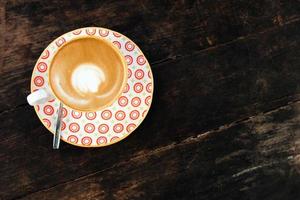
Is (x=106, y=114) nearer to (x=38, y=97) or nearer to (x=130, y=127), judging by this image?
(x=130, y=127)

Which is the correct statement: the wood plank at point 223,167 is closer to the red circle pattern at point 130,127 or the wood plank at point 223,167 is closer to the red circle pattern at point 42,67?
the red circle pattern at point 130,127

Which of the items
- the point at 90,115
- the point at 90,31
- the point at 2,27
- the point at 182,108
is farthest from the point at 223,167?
the point at 2,27

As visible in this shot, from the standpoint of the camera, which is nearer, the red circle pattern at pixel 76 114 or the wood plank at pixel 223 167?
the red circle pattern at pixel 76 114

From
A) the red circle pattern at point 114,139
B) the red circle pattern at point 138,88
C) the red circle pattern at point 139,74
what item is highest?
the red circle pattern at point 139,74

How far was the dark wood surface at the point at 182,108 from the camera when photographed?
4.16 feet

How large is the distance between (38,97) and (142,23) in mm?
373

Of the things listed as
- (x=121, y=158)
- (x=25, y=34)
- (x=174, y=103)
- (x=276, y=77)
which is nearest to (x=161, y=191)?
(x=121, y=158)

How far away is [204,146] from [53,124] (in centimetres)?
43

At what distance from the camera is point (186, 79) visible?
4.33 feet

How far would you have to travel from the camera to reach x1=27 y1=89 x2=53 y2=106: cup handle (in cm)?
110

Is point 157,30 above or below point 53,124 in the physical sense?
above

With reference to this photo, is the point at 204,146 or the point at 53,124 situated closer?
the point at 53,124

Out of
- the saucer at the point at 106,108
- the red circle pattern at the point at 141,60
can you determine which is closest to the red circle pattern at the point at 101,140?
the saucer at the point at 106,108

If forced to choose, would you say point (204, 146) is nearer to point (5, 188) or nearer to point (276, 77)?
point (276, 77)
